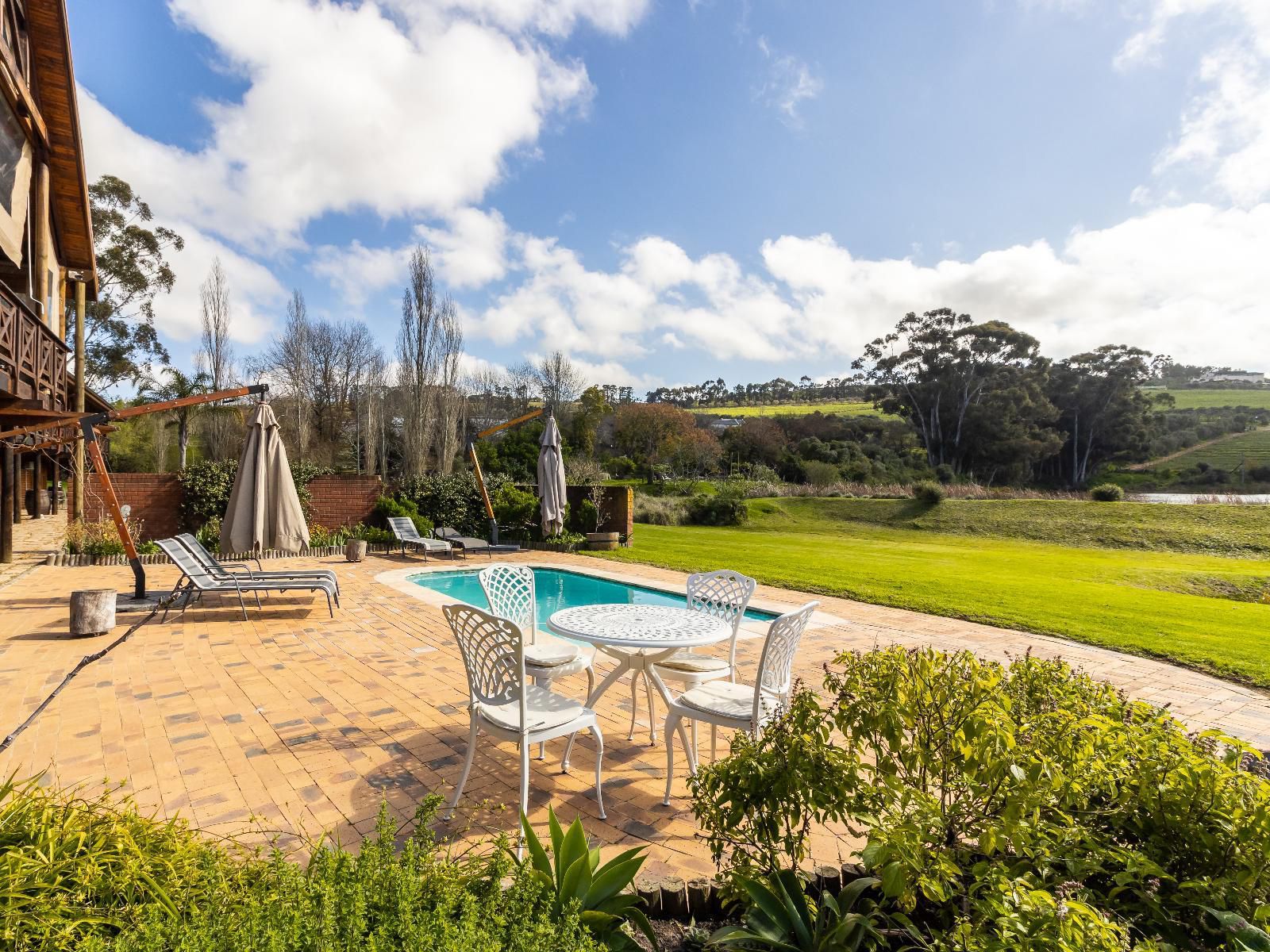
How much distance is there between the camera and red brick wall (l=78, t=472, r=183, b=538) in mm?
13484

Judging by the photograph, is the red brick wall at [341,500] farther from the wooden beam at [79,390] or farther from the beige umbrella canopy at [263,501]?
the beige umbrella canopy at [263,501]

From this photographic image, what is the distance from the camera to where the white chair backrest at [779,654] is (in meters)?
3.13

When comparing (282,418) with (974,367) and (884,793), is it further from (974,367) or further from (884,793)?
(974,367)

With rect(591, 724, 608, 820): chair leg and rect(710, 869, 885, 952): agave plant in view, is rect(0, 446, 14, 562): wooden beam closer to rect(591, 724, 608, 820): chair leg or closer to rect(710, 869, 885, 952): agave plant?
rect(591, 724, 608, 820): chair leg

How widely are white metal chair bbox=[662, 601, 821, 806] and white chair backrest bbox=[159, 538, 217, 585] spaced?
6.60 meters

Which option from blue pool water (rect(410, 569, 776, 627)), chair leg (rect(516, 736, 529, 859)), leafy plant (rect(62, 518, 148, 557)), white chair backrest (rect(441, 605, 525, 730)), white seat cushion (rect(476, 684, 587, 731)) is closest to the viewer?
chair leg (rect(516, 736, 529, 859))

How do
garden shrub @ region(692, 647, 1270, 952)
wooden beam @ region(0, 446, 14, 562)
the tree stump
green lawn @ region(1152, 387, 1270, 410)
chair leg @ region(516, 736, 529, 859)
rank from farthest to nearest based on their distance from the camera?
green lawn @ region(1152, 387, 1270, 410)
wooden beam @ region(0, 446, 14, 562)
the tree stump
chair leg @ region(516, 736, 529, 859)
garden shrub @ region(692, 647, 1270, 952)

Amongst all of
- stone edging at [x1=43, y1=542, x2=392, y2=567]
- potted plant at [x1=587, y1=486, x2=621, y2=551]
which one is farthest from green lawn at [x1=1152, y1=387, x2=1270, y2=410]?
stone edging at [x1=43, y1=542, x2=392, y2=567]

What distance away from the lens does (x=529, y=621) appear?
18.1 feet

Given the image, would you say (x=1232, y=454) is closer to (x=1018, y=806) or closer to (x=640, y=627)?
(x=640, y=627)

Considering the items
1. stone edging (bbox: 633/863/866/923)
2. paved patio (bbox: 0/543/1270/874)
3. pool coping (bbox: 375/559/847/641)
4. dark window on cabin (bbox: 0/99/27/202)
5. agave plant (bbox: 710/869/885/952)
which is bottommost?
pool coping (bbox: 375/559/847/641)

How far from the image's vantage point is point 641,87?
10.6 metres

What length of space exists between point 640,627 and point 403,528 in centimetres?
1148

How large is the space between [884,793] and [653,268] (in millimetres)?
17900
